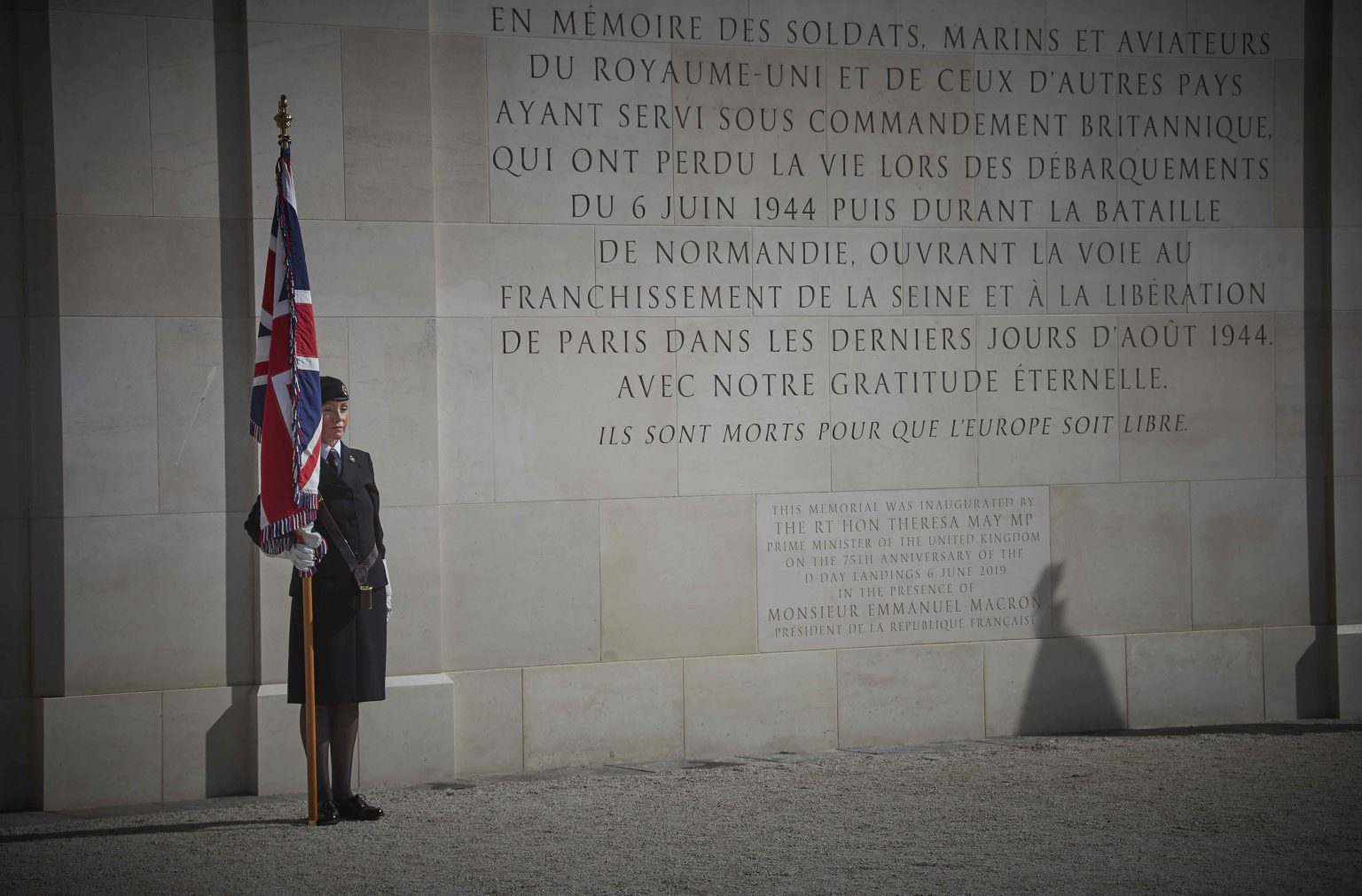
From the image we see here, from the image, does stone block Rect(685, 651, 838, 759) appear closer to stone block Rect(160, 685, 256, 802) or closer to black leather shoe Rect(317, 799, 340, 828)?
black leather shoe Rect(317, 799, 340, 828)

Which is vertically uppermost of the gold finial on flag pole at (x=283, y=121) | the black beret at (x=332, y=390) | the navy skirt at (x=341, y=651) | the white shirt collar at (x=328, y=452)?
the gold finial on flag pole at (x=283, y=121)

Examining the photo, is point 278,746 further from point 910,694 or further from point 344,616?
point 910,694

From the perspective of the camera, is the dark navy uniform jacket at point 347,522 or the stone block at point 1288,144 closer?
the dark navy uniform jacket at point 347,522

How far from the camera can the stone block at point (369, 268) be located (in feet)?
24.6

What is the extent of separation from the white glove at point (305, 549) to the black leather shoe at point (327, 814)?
1.21m

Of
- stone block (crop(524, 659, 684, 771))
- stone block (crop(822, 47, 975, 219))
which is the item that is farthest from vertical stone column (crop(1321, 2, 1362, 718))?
stone block (crop(524, 659, 684, 771))

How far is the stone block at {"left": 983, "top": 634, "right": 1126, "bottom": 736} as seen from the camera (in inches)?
337

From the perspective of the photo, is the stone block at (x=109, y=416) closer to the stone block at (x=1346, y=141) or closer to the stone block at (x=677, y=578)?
the stone block at (x=677, y=578)

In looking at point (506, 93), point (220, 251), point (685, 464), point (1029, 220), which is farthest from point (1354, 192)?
point (220, 251)

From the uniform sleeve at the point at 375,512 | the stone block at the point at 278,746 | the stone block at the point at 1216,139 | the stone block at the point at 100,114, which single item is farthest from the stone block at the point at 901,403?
the stone block at the point at 100,114

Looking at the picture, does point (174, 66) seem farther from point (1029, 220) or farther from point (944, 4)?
point (1029, 220)

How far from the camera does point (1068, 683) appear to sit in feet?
28.4

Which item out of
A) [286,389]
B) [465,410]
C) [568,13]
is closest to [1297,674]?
[465,410]

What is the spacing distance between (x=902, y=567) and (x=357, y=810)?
378 cm
